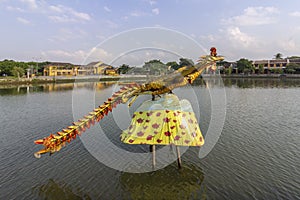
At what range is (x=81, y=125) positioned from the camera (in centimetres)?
821

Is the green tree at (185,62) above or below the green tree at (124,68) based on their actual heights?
A: above

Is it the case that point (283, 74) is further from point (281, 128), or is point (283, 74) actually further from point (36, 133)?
point (36, 133)

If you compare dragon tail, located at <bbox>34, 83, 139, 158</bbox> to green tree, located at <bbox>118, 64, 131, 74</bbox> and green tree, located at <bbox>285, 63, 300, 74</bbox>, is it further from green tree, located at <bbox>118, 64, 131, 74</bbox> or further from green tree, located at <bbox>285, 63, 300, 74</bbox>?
green tree, located at <bbox>285, 63, 300, 74</bbox>

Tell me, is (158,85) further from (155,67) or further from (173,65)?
(173,65)

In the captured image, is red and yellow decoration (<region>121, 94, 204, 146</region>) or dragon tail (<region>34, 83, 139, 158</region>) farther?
red and yellow decoration (<region>121, 94, 204, 146</region>)

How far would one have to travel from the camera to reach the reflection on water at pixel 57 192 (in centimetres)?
983

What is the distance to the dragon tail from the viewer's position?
721 centimetres

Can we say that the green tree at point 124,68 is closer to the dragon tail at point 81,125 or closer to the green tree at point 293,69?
the dragon tail at point 81,125

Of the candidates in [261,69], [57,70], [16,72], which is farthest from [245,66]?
[16,72]

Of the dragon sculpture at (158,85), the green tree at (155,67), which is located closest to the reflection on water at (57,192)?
the dragon sculpture at (158,85)

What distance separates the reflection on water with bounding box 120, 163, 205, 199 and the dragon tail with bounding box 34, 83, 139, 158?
4259mm

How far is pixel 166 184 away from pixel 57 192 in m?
5.61

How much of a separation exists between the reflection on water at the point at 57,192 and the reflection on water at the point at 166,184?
2.24m

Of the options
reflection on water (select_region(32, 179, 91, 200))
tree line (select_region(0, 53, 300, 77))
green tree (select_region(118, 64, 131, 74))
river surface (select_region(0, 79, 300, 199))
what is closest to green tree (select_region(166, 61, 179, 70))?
tree line (select_region(0, 53, 300, 77))
